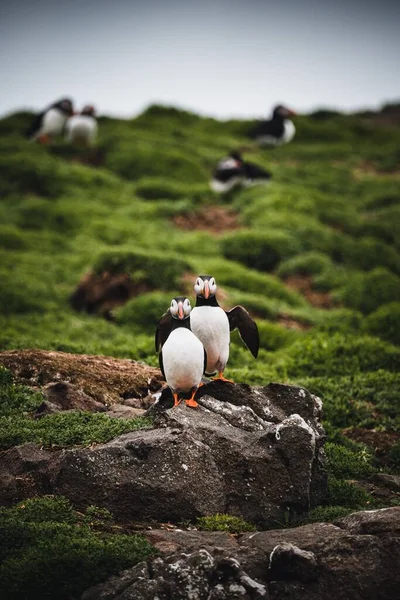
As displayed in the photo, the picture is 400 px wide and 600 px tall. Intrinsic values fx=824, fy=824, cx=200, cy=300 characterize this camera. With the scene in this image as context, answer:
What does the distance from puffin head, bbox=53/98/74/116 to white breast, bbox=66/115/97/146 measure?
26 cm

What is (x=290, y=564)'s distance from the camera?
5555 mm

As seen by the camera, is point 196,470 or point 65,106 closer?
point 196,470

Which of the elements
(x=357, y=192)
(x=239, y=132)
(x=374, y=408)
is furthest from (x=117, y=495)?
(x=239, y=132)

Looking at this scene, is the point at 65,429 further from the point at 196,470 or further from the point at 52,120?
the point at 52,120

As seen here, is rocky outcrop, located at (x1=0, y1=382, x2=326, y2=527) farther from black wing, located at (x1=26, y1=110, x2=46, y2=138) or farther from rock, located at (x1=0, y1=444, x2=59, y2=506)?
black wing, located at (x1=26, y1=110, x2=46, y2=138)

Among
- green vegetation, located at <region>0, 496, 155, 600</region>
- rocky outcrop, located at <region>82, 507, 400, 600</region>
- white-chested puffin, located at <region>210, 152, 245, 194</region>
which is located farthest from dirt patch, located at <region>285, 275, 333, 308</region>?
green vegetation, located at <region>0, 496, 155, 600</region>

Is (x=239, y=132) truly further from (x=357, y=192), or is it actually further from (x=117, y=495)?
(x=117, y=495)

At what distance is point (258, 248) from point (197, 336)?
9.56 metres

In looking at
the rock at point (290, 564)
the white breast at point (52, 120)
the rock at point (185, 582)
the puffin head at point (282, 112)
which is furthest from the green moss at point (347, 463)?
the puffin head at point (282, 112)

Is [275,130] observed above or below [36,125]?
above

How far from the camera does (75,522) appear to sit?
6203 mm

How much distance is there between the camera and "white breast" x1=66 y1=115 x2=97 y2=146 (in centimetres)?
2262

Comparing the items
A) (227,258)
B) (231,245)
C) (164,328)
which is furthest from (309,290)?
(164,328)

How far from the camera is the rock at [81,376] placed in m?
8.57
